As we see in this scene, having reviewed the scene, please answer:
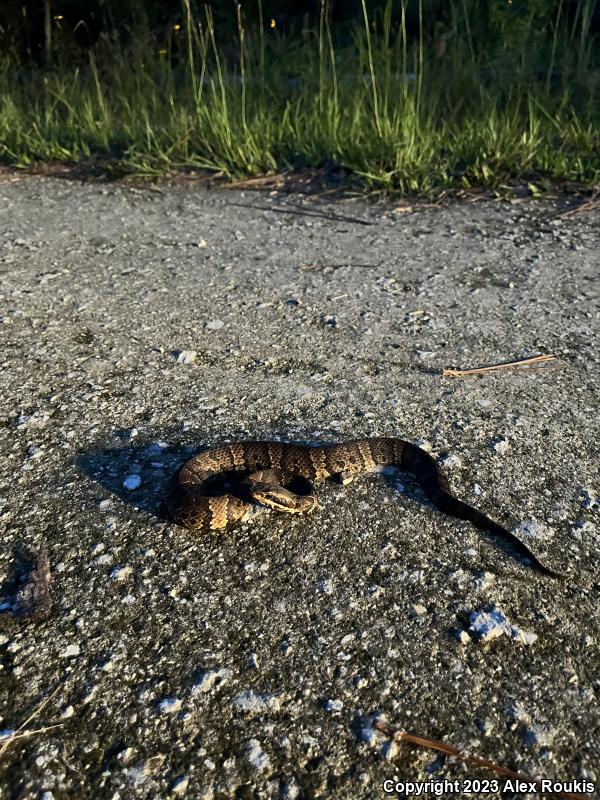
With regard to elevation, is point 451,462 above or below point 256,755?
below

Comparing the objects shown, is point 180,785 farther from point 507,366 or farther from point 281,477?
point 507,366

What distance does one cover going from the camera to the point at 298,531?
9.91 ft

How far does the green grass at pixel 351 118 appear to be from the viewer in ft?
21.6

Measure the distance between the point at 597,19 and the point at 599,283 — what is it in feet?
21.4

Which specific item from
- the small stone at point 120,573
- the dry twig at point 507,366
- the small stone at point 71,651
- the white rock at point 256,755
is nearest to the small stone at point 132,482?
the small stone at point 120,573

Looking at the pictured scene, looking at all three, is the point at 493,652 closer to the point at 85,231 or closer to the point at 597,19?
the point at 85,231

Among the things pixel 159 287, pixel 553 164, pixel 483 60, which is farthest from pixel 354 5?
pixel 159 287

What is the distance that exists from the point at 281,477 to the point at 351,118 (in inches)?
203

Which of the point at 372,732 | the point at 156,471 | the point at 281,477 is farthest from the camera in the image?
the point at 156,471

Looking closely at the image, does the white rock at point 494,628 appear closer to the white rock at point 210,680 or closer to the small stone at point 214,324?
the white rock at point 210,680

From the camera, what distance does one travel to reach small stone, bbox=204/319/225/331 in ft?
15.2

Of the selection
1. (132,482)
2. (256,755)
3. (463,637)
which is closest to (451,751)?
(463,637)

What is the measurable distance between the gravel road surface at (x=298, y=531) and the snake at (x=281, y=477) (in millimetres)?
75

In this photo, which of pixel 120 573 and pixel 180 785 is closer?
pixel 180 785
